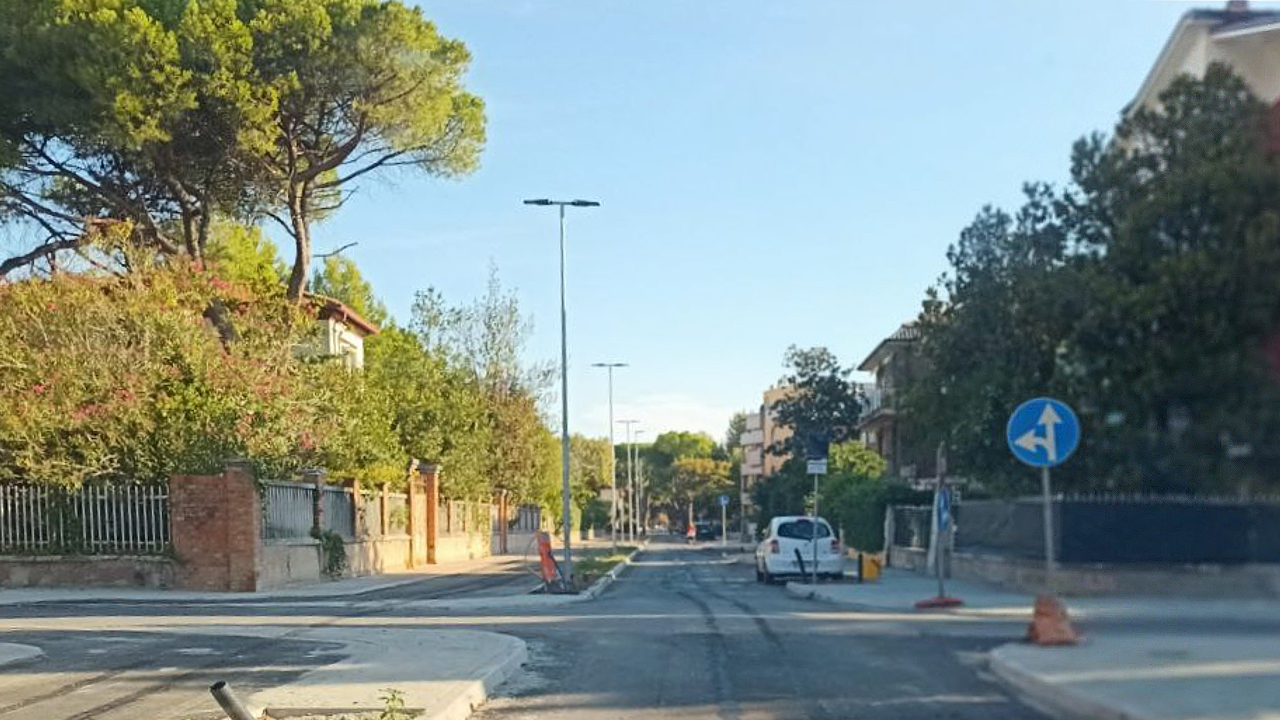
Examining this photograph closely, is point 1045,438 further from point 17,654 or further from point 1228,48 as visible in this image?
point 17,654

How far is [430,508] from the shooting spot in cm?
4638

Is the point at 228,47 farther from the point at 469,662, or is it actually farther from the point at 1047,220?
the point at 1047,220

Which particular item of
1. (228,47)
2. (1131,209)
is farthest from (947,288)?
(228,47)

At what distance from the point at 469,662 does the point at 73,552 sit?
16805 millimetres

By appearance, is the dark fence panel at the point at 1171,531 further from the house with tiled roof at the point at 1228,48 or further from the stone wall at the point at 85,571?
the stone wall at the point at 85,571

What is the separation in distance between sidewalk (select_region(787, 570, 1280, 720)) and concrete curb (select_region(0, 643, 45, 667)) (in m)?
10.3

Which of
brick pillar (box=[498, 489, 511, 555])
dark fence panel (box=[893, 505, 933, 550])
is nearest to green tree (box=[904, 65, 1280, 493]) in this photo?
dark fence panel (box=[893, 505, 933, 550])

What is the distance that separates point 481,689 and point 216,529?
1636 centimetres

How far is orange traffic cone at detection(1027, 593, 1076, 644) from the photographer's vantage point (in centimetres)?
1148

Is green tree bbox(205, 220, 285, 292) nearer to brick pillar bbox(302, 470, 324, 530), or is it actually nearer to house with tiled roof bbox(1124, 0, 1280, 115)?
brick pillar bbox(302, 470, 324, 530)

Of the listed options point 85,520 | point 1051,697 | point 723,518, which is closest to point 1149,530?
point 1051,697

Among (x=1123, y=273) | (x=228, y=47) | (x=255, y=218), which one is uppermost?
(x=228, y=47)

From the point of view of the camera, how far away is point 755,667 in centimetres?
1317

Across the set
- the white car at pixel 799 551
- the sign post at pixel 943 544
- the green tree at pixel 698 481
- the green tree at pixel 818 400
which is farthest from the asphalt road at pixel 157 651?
A: the green tree at pixel 698 481
